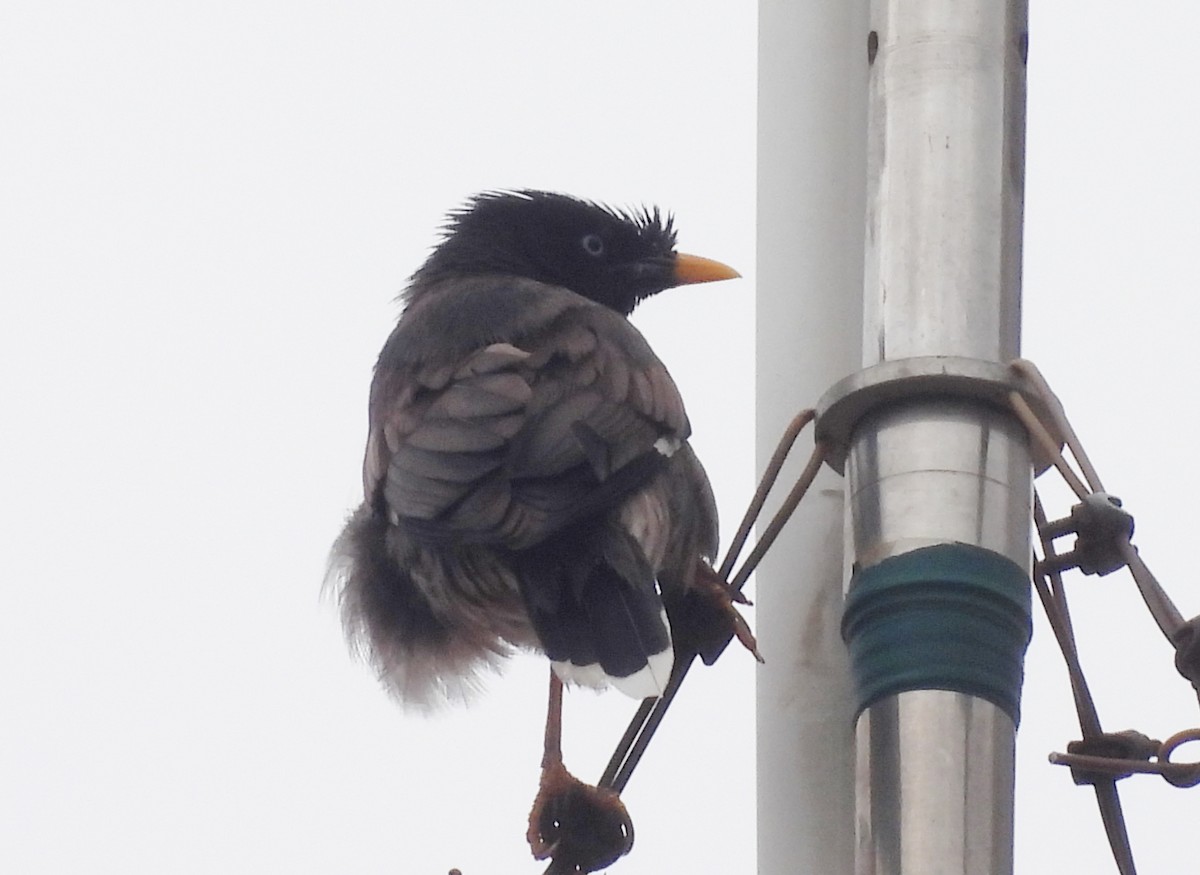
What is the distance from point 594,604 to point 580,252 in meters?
2.11

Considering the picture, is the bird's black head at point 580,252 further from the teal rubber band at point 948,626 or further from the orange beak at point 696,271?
the teal rubber band at point 948,626

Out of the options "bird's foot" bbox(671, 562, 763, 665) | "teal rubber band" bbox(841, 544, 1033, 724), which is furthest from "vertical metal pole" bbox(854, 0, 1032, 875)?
"bird's foot" bbox(671, 562, 763, 665)

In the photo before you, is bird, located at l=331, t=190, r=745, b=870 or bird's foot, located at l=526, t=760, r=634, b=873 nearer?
bird's foot, located at l=526, t=760, r=634, b=873

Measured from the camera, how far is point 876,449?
3.56m

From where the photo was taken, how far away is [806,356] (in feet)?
13.6

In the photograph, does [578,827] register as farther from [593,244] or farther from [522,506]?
[593,244]

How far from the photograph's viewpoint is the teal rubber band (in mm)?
3242

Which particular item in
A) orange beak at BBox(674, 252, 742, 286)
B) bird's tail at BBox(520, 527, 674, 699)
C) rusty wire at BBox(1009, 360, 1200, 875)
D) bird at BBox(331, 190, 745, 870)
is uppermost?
orange beak at BBox(674, 252, 742, 286)

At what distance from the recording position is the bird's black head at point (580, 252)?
6.41 metres

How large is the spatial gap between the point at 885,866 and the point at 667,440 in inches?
74.9

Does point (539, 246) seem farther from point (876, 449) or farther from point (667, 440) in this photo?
point (876, 449)

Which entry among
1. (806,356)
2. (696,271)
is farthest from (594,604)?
(696,271)

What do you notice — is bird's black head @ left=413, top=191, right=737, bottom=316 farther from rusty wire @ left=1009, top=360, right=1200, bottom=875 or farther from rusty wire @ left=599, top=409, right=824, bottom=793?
rusty wire @ left=1009, top=360, right=1200, bottom=875

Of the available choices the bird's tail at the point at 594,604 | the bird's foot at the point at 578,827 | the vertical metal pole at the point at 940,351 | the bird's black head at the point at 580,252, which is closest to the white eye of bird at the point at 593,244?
the bird's black head at the point at 580,252
